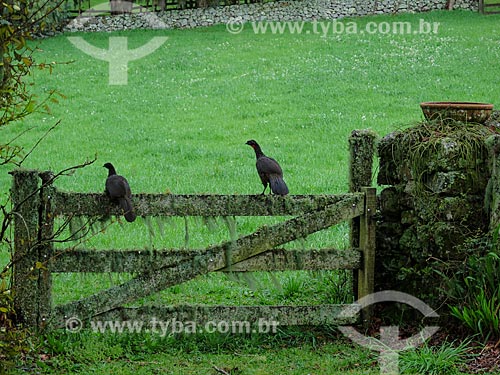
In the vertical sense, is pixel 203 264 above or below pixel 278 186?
below

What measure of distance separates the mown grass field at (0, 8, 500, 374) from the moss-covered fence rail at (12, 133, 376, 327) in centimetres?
20

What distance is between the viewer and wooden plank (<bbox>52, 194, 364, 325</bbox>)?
6203mm

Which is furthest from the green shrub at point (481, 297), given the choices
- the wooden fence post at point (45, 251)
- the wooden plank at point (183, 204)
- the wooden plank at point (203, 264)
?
the wooden fence post at point (45, 251)

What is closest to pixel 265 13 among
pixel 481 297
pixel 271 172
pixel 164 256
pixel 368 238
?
pixel 271 172

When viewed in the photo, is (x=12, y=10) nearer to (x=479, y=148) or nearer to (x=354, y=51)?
(x=479, y=148)

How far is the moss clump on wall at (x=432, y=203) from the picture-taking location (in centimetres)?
641

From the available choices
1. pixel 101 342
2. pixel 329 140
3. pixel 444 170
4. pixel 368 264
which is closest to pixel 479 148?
pixel 444 170

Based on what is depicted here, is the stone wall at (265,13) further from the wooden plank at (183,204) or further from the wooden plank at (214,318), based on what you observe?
the wooden plank at (214,318)

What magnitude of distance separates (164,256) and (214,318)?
0.66 m

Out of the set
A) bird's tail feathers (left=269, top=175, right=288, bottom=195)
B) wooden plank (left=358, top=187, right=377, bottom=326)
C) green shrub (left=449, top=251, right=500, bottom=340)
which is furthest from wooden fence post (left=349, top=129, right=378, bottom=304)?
green shrub (left=449, top=251, right=500, bottom=340)

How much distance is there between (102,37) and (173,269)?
86.3 ft

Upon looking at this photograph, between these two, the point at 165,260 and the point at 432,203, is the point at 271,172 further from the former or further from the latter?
the point at 432,203

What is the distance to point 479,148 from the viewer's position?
6.49m

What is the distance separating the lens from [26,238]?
6121 mm
